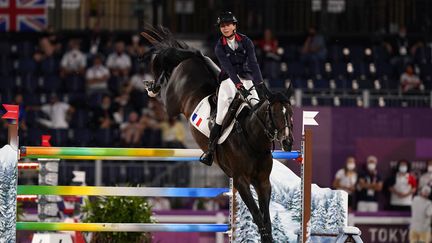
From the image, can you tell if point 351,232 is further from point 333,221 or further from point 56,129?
point 56,129

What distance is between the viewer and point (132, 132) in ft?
59.3

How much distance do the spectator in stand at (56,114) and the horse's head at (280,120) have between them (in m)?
10.0

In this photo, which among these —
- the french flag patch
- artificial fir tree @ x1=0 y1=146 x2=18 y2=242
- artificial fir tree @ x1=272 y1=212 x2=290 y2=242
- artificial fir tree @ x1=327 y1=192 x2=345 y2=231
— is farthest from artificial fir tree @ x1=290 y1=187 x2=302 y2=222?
artificial fir tree @ x1=0 y1=146 x2=18 y2=242

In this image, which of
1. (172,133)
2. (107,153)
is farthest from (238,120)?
(172,133)

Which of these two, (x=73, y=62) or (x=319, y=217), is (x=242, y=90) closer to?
(x=319, y=217)

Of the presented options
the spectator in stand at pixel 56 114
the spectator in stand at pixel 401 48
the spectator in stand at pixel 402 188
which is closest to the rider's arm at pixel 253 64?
the spectator in stand at pixel 402 188

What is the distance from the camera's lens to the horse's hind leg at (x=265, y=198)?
9156 millimetres

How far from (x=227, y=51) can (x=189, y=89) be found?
2.70 feet

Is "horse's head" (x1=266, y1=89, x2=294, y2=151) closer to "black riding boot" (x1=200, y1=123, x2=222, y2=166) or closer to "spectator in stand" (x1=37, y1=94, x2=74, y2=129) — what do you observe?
"black riding boot" (x1=200, y1=123, x2=222, y2=166)

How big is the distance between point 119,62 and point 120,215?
9.41 metres

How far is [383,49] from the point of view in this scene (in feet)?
67.2

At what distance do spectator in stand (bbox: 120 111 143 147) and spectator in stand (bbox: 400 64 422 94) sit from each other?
4.33 meters

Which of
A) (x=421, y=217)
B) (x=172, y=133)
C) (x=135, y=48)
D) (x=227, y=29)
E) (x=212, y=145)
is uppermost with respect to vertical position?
(x=135, y=48)

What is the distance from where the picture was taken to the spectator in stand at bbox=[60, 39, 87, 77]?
64.9 ft
